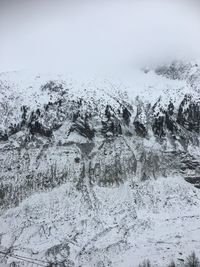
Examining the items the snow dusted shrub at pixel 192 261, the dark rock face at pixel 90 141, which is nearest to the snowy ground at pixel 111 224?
the snow dusted shrub at pixel 192 261

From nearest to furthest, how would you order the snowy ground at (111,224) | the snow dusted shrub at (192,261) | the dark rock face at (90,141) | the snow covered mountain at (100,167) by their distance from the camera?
the snow dusted shrub at (192,261), the snowy ground at (111,224), the snow covered mountain at (100,167), the dark rock face at (90,141)

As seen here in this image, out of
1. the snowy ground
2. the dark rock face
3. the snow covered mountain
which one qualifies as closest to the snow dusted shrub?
the snowy ground

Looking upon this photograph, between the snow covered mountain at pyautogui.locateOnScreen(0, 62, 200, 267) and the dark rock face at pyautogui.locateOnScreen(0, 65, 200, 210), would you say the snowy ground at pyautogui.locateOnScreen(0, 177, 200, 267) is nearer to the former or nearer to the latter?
the snow covered mountain at pyautogui.locateOnScreen(0, 62, 200, 267)

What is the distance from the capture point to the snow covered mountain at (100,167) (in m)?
73.6

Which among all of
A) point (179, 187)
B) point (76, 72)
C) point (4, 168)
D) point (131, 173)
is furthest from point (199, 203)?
point (76, 72)

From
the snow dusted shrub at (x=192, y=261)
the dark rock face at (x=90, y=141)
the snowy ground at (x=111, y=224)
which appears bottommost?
the snow dusted shrub at (x=192, y=261)

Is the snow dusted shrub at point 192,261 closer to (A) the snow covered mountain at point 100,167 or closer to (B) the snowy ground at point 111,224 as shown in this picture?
(B) the snowy ground at point 111,224

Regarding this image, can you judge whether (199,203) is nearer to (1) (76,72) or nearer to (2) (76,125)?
(2) (76,125)

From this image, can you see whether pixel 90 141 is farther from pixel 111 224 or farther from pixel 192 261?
pixel 192 261

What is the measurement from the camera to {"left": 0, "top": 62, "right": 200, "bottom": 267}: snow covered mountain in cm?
7362

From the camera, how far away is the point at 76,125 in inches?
3986

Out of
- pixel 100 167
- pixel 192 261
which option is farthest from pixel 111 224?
pixel 100 167

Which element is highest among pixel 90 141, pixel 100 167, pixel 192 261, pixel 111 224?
pixel 90 141

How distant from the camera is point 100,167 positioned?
92438mm
